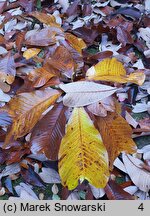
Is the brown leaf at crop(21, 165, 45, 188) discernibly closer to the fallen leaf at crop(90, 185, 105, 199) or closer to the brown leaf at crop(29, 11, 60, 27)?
the fallen leaf at crop(90, 185, 105, 199)

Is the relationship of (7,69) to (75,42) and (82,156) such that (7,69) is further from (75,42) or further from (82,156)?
(82,156)

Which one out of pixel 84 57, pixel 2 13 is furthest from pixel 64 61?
pixel 2 13

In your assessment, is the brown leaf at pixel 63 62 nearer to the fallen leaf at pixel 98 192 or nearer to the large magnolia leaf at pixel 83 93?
the large magnolia leaf at pixel 83 93

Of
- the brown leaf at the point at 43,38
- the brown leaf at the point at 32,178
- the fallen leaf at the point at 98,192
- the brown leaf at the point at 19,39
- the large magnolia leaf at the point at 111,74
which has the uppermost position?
the large magnolia leaf at the point at 111,74

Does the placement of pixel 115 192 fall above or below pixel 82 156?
below

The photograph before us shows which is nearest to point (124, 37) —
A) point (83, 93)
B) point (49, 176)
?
point (83, 93)

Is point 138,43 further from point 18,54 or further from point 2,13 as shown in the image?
point 2,13

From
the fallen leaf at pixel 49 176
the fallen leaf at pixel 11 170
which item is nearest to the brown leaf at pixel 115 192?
the fallen leaf at pixel 49 176
